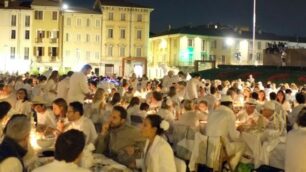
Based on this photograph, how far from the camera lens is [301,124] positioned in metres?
7.02

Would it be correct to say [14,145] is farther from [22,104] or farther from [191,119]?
[22,104]

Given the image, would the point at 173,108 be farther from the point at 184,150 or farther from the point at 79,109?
the point at 79,109

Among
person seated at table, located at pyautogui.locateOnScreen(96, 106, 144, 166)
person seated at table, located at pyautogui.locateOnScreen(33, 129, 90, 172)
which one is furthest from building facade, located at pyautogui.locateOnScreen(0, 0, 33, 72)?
person seated at table, located at pyautogui.locateOnScreen(33, 129, 90, 172)

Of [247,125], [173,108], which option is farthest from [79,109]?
[173,108]

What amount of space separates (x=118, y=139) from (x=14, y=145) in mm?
2627

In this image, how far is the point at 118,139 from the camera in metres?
7.79

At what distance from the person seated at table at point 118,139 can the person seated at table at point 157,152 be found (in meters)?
1.32

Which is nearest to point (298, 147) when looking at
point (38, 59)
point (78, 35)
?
point (38, 59)

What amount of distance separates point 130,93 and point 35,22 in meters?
55.3

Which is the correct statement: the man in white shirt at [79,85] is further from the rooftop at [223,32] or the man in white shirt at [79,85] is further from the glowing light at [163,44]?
the glowing light at [163,44]

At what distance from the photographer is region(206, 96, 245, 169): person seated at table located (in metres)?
9.19

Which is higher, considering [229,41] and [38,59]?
[229,41]

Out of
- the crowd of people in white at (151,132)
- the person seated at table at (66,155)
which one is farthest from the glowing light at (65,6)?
the person seated at table at (66,155)

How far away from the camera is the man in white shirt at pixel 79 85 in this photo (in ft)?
45.1
